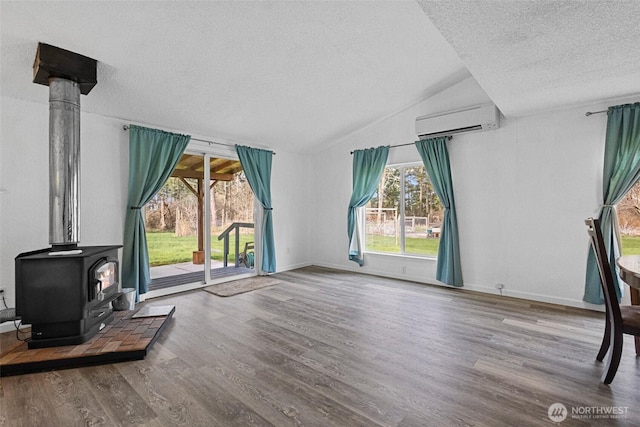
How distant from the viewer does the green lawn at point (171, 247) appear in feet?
13.5

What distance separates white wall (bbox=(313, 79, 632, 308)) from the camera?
11.5ft

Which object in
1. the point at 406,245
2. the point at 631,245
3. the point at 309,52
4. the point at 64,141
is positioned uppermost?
the point at 309,52

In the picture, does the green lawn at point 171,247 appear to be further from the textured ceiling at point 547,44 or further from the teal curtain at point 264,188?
the textured ceiling at point 547,44

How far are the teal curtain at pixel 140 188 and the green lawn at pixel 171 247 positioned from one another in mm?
307

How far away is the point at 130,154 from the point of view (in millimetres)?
3713

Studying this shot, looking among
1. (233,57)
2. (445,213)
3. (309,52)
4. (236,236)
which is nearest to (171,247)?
(236,236)

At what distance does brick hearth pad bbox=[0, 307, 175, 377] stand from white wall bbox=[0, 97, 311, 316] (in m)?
1.00

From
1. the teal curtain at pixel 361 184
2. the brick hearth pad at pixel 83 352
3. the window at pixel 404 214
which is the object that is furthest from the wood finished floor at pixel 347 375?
the teal curtain at pixel 361 184

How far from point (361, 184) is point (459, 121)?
1918 mm

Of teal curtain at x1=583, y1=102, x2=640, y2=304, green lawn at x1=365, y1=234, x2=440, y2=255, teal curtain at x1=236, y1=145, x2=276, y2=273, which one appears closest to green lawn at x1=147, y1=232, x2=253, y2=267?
teal curtain at x1=236, y1=145, x2=276, y2=273

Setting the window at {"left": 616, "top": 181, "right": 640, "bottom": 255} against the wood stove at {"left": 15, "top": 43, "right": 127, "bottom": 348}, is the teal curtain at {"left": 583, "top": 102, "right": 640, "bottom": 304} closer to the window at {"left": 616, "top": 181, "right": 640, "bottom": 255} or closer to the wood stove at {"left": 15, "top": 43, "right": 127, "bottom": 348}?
the window at {"left": 616, "top": 181, "right": 640, "bottom": 255}

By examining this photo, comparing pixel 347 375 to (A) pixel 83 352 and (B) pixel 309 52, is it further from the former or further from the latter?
(B) pixel 309 52

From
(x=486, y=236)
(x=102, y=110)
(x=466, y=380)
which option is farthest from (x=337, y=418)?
(x=102, y=110)

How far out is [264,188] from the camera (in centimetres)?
528
